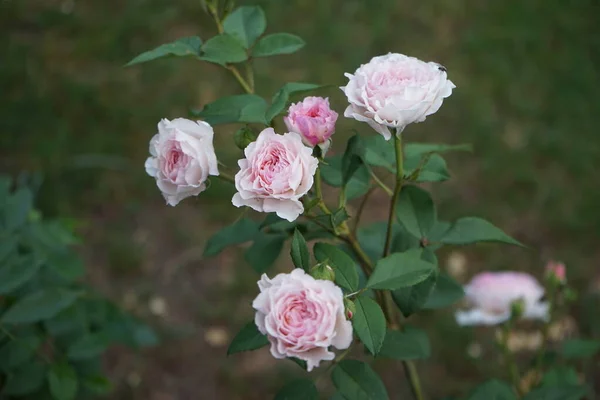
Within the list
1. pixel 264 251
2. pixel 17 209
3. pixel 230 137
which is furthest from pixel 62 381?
pixel 230 137

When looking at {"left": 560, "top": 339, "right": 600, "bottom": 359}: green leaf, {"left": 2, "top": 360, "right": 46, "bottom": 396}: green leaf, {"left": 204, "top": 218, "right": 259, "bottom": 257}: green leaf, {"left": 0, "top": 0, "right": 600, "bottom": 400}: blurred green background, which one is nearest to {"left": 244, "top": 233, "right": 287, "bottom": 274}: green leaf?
{"left": 204, "top": 218, "right": 259, "bottom": 257}: green leaf

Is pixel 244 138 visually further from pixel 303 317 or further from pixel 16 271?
pixel 16 271

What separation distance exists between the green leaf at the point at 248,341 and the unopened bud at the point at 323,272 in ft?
0.46

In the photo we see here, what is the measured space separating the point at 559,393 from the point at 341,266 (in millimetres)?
498

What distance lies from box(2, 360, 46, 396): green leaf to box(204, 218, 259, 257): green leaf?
0.43 meters

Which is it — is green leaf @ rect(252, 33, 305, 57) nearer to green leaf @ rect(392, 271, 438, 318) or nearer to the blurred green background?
green leaf @ rect(392, 271, 438, 318)

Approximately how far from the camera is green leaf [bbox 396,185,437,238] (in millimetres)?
1047

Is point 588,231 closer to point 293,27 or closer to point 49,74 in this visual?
point 293,27

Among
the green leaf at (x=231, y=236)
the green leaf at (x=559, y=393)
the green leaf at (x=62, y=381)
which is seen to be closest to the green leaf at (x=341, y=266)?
the green leaf at (x=231, y=236)

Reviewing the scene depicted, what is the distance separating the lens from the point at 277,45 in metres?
1.08

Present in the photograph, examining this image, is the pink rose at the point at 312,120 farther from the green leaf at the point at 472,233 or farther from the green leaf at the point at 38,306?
the green leaf at the point at 38,306

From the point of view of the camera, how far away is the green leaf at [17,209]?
1.41 metres

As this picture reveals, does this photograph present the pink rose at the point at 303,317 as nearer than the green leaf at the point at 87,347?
Yes

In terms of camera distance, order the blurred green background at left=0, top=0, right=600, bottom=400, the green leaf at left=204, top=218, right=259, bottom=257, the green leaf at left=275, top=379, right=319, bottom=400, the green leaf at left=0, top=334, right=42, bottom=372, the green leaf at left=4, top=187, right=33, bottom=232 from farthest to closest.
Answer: the blurred green background at left=0, top=0, right=600, bottom=400
the green leaf at left=4, top=187, right=33, bottom=232
the green leaf at left=0, top=334, right=42, bottom=372
the green leaf at left=204, top=218, right=259, bottom=257
the green leaf at left=275, top=379, right=319, bottom=400
